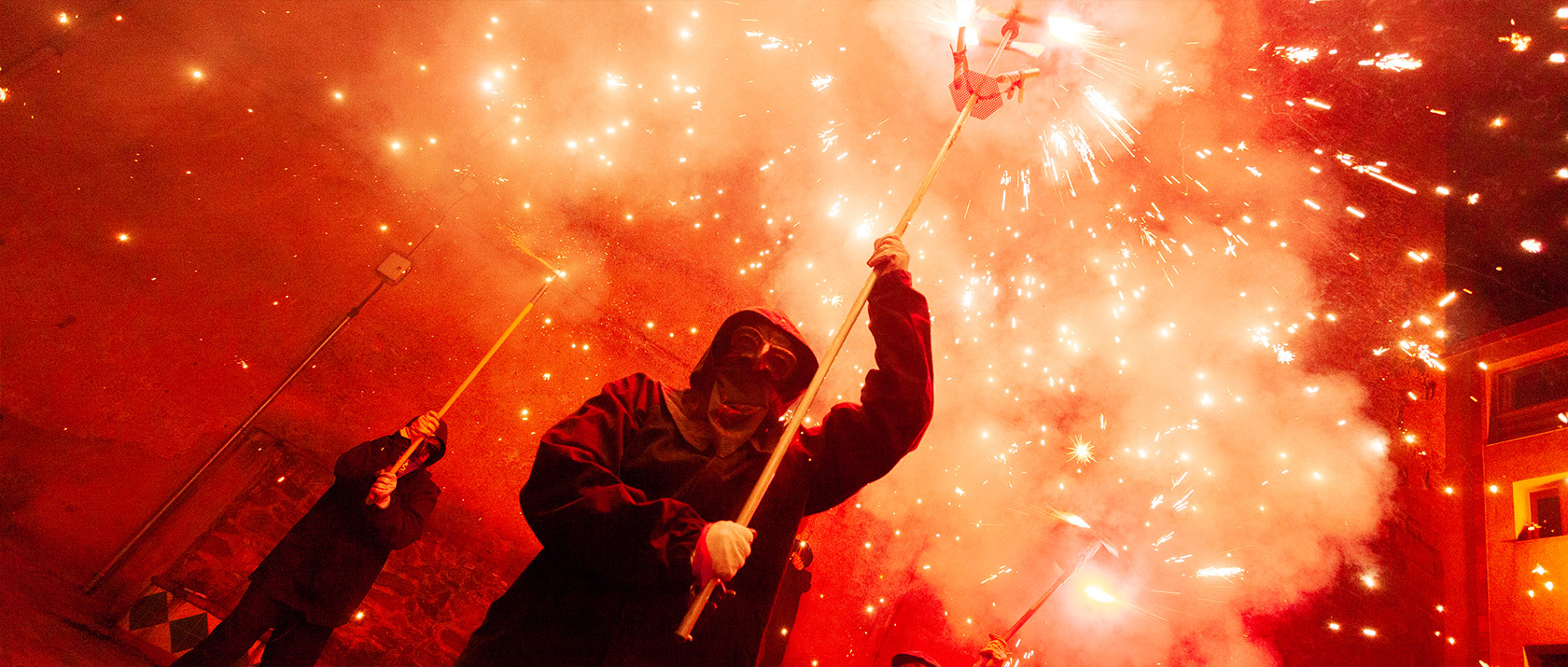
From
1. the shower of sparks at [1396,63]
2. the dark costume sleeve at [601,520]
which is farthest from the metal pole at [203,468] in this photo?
the shower of sparks at [1396,63]

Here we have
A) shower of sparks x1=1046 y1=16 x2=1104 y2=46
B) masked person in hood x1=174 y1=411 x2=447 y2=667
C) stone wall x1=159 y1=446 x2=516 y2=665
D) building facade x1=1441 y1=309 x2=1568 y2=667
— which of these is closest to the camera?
masked person in hood x1=174 y1=411 x2=447 y2=667

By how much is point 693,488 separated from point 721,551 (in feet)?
1.54

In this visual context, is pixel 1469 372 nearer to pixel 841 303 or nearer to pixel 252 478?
pixel 841 303

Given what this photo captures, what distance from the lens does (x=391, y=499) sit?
2.93 meters

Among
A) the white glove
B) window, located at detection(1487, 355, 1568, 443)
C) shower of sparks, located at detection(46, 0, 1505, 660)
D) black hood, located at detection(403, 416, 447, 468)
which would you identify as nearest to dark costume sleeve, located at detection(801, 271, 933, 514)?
the white glove

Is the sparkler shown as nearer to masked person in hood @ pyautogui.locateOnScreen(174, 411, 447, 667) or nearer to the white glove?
the white glove

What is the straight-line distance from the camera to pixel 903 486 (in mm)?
5016

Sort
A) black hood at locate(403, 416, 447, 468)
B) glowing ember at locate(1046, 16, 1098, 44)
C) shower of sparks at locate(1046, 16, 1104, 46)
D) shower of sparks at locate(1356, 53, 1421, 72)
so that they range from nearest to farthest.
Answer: black hood at locate(403, 416, 447, 468) → glowing ember at locate(1046, 16, 1098, 44) → shower of sparks at locate(1046, 16, 1104, 46) → shower of sparks at locate(1356, 53, 1421, 72)

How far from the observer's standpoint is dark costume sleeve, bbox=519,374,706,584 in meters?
1.53

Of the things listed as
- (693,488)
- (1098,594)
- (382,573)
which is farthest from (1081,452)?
(382,573)

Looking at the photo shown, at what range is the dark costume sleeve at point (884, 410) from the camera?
2055 millimetres

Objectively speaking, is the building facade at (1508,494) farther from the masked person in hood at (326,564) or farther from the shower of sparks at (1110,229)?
the masked person in hood at (326,564)

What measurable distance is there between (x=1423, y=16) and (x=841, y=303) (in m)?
6.88

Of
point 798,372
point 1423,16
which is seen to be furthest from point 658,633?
point 1423,16
